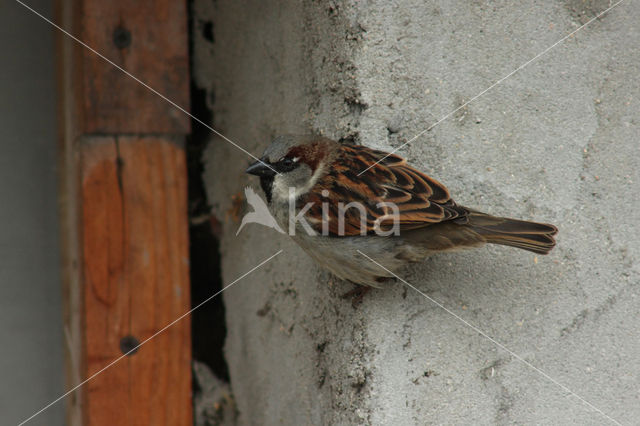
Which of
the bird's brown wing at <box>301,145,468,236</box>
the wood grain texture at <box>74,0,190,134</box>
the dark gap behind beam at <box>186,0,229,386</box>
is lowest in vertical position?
the dark gap behind beam at <box>186,0,229,386</box>

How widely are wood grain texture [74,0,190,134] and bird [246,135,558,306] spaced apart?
0.81 meters

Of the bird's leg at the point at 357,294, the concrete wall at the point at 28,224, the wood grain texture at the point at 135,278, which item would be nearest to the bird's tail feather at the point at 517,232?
the bird's leg at the point at 357,294

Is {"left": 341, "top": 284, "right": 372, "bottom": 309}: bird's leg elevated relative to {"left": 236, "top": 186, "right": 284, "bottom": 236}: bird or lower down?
lower down

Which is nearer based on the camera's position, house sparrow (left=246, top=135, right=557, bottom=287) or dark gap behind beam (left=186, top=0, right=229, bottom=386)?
house sparrow (left=246, top=135, right=557, bottom=287)

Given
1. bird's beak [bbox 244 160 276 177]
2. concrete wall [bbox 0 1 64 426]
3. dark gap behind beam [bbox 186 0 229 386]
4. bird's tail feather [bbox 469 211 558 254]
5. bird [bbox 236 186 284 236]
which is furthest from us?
dark gap behind beam [bbox 186 0 229 386]

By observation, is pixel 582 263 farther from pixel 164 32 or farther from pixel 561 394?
pixel 164 32

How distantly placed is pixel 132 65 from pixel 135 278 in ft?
2.47

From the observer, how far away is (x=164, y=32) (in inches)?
94.0

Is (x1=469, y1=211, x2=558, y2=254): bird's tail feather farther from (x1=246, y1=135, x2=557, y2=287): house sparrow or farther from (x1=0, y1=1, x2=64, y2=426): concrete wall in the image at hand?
(x1=0, y1=1, x2=64, y2=426): concrete wall

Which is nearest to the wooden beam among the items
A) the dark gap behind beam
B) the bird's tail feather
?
the dark gap behind beam

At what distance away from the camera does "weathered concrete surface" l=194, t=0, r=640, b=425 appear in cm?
175

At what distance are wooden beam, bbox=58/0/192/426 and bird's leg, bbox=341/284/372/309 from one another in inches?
33.8

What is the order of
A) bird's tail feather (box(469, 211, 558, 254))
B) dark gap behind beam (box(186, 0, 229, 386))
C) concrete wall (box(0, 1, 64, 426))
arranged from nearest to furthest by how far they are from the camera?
bird's tail feather (box(469, 211, 558, 254)) → concrete wall (box(0, 1, 64, 426)) → dark gap behind beam (box(186, 0, 229, 386))

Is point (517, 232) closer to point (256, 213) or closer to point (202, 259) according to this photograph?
point (256, 213)
